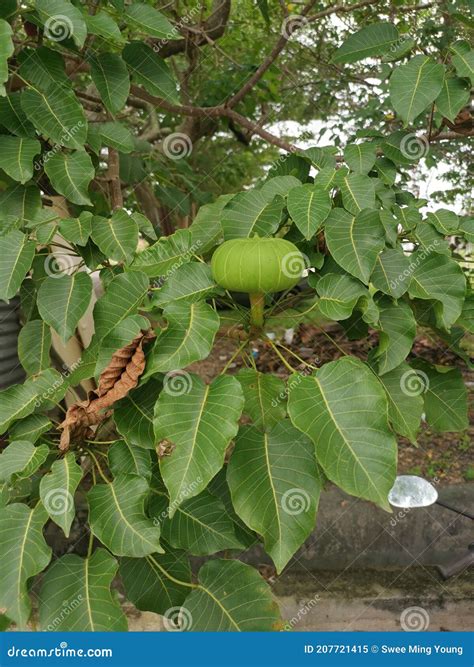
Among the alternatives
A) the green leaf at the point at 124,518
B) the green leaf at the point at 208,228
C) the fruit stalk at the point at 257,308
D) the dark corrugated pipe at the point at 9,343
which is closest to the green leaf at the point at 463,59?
the green leaf at the point at 208,228

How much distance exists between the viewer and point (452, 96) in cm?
139

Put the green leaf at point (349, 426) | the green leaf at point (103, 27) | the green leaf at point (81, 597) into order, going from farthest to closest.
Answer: the green leaf at point (103, 27), the green leaf at point (81, 597), the green leaf at point (349, 426)

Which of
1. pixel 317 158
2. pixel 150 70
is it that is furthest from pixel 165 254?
pixel 150 70

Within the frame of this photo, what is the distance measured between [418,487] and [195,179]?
1817 millimetres

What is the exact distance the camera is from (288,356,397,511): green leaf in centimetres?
85

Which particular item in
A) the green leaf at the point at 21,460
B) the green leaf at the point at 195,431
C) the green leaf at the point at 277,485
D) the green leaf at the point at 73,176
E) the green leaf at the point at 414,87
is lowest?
the green leaf at the point at 21,460

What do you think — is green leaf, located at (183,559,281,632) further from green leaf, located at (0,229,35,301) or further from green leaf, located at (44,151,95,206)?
green leaf, located at (44,151,95,206)

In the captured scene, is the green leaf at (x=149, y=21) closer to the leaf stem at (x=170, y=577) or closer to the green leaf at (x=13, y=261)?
the green leaf at (x=13, y=261)

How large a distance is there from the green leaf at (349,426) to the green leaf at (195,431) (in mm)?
104

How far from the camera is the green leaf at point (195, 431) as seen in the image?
873 millimetres

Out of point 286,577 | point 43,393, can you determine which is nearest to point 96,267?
point 43,393

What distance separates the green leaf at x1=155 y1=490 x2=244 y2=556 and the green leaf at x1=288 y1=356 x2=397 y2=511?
312 mm

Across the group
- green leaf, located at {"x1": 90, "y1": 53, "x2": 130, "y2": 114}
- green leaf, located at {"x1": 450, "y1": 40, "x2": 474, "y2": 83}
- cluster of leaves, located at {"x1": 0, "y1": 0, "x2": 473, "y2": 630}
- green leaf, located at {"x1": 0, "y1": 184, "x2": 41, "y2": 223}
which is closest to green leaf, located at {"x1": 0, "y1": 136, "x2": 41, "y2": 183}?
cluster of leaves, located at {"x1": 0, "y1": 0, "x2": 473, "y2": 630}

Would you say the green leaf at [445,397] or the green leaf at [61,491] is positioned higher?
the green leaf at [445,397]
